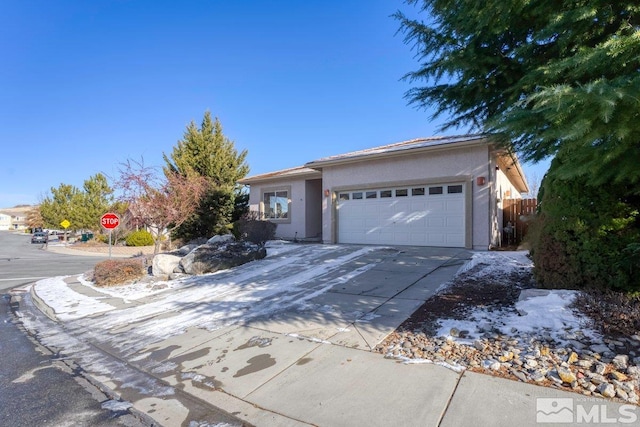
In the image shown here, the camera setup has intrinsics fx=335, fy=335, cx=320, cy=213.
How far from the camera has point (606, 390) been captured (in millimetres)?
2777

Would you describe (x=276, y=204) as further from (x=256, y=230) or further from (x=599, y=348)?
(x=599, y=348)

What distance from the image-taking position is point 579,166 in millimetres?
3506

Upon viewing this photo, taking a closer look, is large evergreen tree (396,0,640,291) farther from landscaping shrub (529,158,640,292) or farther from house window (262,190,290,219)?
house window (262,190,290,219)

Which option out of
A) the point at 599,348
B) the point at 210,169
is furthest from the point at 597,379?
the point at 210,169

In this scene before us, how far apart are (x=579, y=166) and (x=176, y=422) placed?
4.66 metres

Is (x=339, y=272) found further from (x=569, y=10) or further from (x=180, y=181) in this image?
(x=180, y=181)

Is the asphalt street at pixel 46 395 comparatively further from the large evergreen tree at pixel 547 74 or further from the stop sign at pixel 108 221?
the stop sign at pixel 108 221

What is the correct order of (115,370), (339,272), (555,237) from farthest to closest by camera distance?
1. (339,272)
2. (555,237)
3. (115,370)

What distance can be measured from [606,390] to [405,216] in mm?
9505

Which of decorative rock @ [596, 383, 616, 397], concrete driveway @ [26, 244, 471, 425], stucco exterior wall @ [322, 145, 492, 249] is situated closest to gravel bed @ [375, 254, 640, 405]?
decorative rock @ [596, 383, 616, 397]

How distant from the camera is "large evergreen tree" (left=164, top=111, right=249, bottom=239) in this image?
753 inches

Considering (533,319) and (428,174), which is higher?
(428,174)

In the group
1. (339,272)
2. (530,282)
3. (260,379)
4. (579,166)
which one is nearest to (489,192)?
(530,282)

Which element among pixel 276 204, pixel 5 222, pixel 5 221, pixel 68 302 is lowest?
pixel 5 222
